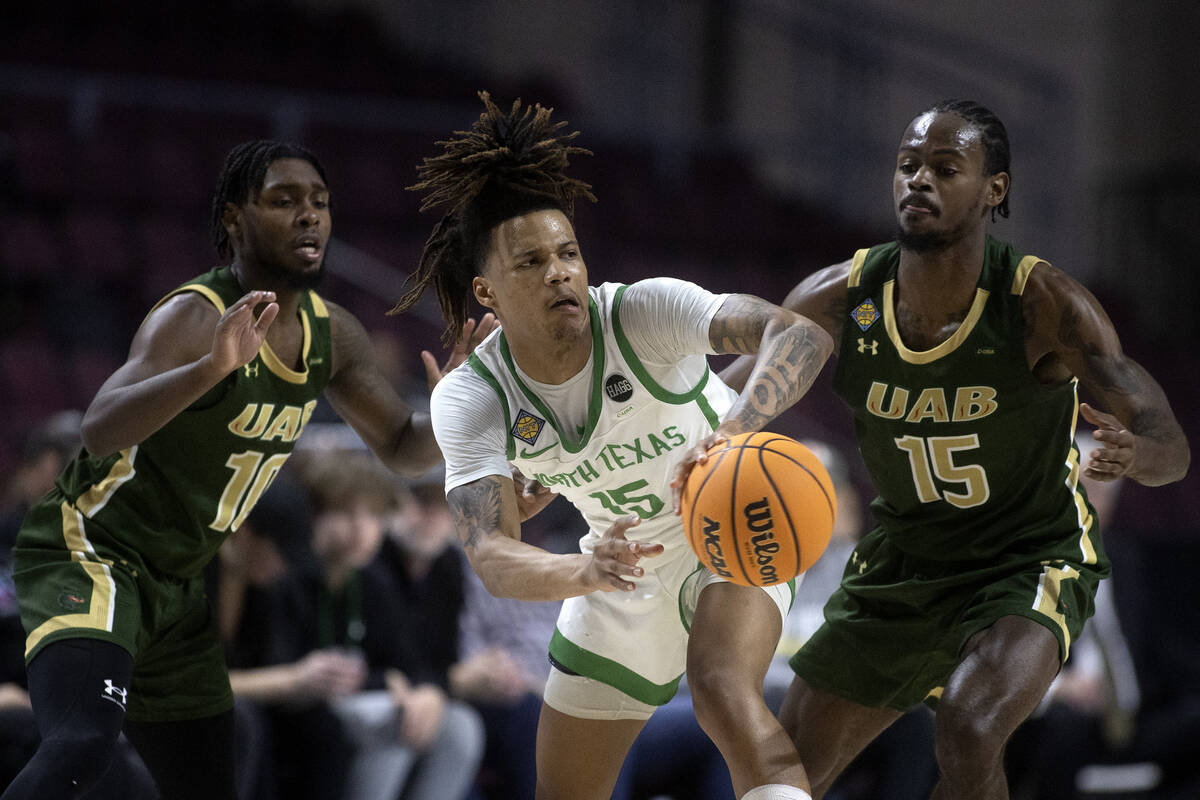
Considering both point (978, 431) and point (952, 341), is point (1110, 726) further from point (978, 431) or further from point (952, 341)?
point (952, 341)

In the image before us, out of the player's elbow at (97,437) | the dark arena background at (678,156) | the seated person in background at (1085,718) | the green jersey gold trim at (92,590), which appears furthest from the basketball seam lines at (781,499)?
the seated person in background at (1085,718)

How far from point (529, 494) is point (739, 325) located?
0.97m

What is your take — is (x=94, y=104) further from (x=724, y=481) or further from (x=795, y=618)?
(x=724, y=481)

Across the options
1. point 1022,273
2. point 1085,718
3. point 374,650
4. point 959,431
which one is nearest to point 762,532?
point 959,431

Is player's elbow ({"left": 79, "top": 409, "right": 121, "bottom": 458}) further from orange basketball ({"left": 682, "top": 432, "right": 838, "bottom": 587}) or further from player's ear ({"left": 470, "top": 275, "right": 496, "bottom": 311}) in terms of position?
orange basketball ({"left": 682, "top": 432, "right": 838, "bottom": 587})

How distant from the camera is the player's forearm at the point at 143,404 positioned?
3.69 metres

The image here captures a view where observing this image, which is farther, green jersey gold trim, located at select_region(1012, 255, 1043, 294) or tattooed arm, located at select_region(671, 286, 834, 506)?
green jersey gold trim, located at select_region(1012, 255, 1043, 294)

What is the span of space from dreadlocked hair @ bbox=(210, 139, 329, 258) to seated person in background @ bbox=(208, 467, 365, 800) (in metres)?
1.48

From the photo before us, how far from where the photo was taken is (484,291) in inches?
149

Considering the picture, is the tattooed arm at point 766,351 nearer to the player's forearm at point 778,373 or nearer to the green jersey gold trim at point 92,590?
the player's forearm at point 778,373

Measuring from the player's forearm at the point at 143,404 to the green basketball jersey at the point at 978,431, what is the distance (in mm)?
1863

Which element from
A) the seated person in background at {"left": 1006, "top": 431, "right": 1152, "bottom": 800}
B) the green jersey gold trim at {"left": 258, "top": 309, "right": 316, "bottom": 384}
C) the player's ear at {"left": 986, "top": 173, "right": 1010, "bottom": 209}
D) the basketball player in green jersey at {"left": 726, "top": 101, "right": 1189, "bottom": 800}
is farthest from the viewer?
the seated person in background at {"left": 1006, "top": 431, "right": 1152, "bottom": 800}

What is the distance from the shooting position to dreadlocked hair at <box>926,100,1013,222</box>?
3.78 meters

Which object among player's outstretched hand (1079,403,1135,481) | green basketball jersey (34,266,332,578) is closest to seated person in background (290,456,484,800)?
green basketball jersey (34,266,332,578)
